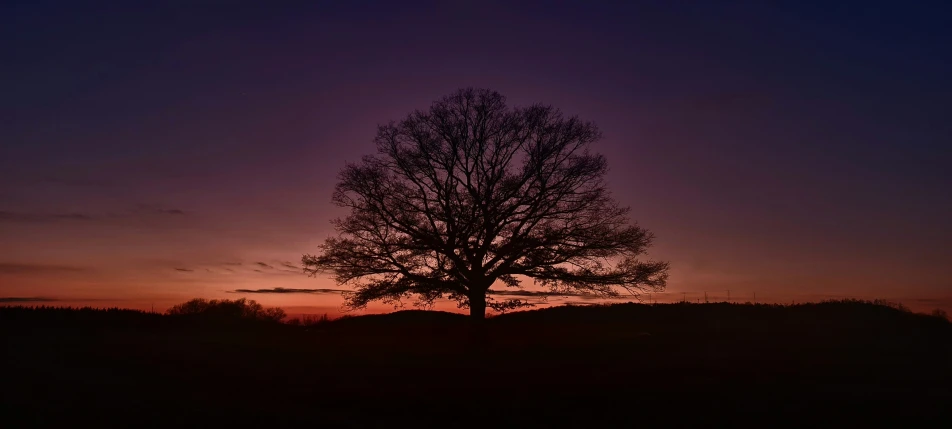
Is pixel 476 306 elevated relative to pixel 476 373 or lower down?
elevated

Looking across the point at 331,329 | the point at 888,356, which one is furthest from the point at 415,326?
the point at 888,356

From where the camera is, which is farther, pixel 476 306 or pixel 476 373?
pixel 476 306

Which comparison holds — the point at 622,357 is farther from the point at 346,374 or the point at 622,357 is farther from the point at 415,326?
the point at 415,326

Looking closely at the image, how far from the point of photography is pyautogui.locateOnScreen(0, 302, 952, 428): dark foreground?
14445 millimetres

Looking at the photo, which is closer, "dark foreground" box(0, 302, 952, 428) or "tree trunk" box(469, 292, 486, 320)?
"dark foreground" box(0, 302, 952, 428)

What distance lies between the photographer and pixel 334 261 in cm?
2656

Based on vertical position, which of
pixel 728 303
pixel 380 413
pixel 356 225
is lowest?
pixel 380 413

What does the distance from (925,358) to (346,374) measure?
1948 centimetres

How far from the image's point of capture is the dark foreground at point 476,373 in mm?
14445

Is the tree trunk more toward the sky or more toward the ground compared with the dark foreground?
more toward the sky

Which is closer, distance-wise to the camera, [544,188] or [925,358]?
[925,358]

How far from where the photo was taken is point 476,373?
19906 mm

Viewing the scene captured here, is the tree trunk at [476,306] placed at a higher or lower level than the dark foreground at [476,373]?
higher

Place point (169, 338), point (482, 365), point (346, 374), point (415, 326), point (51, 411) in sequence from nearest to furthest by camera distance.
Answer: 1. point (51, 411)
2. point (346, 374)
3. point (482, 365)
4. point (169, 338)
5. point (415, 326)
